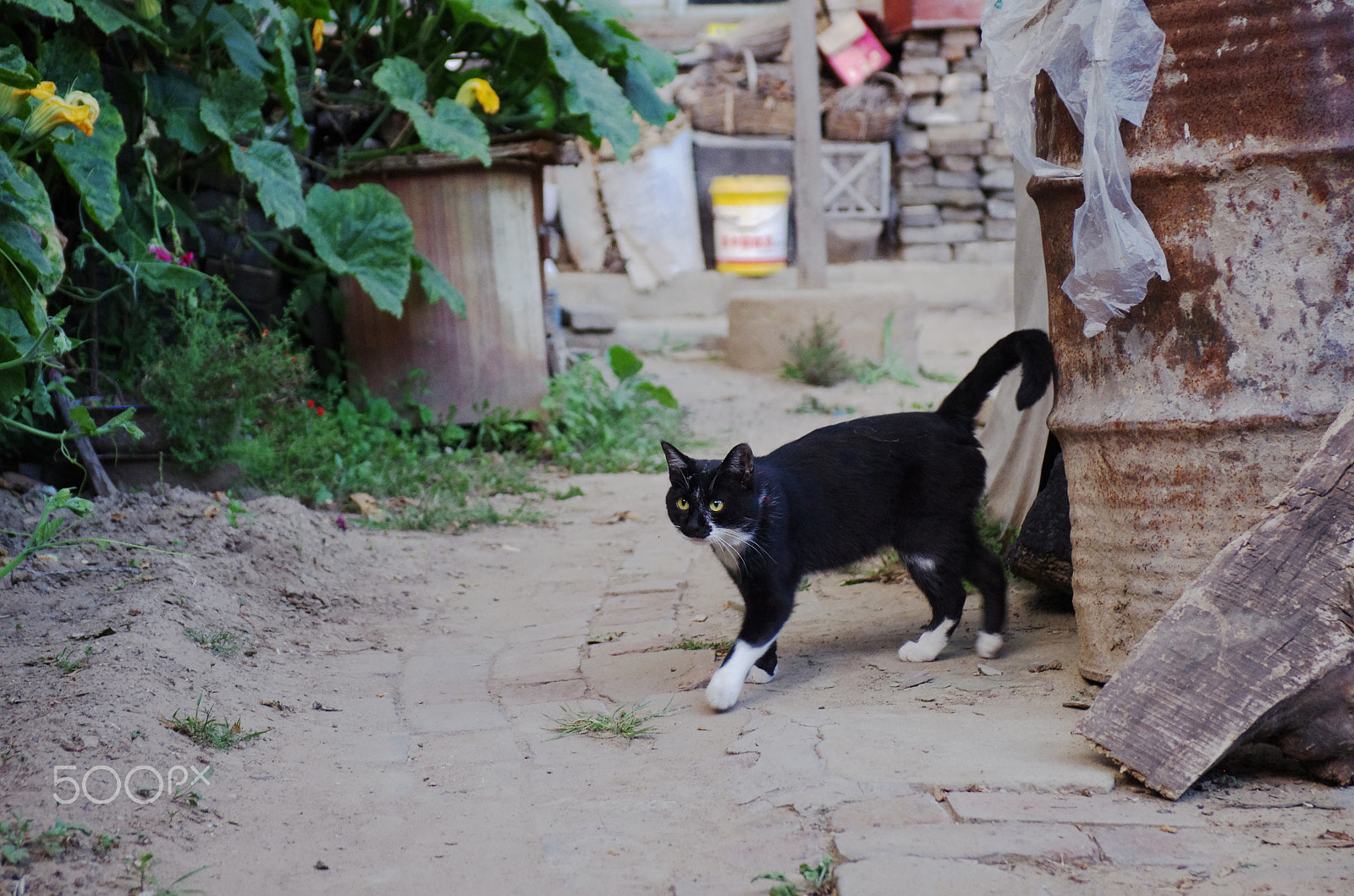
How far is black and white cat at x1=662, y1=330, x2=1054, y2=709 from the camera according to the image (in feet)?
8.38

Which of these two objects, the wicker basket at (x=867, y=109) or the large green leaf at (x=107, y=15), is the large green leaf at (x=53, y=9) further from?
the wicker basket at (x=867, y=109)

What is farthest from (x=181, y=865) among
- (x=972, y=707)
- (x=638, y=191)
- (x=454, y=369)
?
(x=638, y=191)

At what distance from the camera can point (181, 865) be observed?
5.42 ft

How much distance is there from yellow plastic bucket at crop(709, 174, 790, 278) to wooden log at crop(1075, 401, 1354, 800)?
306 inches

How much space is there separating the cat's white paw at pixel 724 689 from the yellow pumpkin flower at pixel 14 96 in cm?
216

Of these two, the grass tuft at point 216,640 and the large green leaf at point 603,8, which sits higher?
the large green leaf at point 603,8

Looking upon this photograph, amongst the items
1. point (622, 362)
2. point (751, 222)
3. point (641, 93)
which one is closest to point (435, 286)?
point (622, 362)

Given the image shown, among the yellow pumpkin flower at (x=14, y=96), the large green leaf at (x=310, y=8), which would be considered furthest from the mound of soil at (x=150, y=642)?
the large green leaf at (x=310, y=8)

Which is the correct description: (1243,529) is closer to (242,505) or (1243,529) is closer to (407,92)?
(242,505)

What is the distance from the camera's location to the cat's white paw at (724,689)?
7.75 ft

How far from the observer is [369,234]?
14.7 feet

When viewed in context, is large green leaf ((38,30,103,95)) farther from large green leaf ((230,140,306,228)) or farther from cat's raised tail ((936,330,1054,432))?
cat's raised tail ((936,330,1054,432))

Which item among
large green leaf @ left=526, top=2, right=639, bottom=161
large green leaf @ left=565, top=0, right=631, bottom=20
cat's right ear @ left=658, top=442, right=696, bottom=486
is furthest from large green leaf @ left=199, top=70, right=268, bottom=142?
cat's right ear @ left=658, top=442, right=696, bottom=486

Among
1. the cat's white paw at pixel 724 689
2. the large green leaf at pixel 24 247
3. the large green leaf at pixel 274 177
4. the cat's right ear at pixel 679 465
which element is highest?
the large green leaf at pixel 274 177
